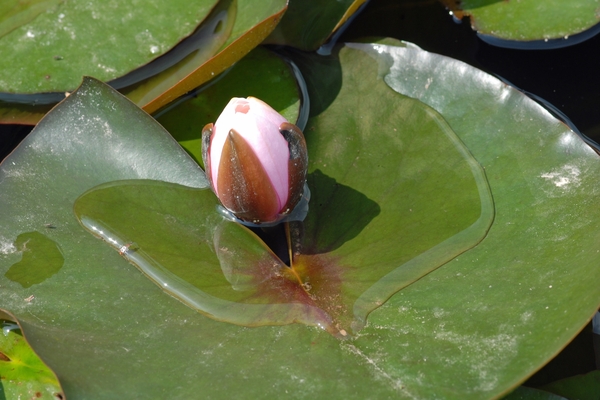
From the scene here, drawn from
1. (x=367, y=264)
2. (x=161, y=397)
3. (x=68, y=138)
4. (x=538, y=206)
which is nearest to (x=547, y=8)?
(x=538, y=206)

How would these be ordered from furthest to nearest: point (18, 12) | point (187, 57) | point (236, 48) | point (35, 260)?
point (187, 57), point (18, 12), point (236, 48), point (35, 260)

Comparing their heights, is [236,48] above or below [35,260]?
above

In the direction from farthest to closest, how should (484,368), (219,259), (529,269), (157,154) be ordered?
(157,154) → (219,259) → (529,269) → (484,368)

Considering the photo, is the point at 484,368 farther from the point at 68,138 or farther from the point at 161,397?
the point at 68,138

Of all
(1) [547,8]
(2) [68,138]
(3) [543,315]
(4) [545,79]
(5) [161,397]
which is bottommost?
(5) [161,397]

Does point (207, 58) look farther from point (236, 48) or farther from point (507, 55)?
point (507, 55)

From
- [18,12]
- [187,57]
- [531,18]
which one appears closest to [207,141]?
[187,57]
